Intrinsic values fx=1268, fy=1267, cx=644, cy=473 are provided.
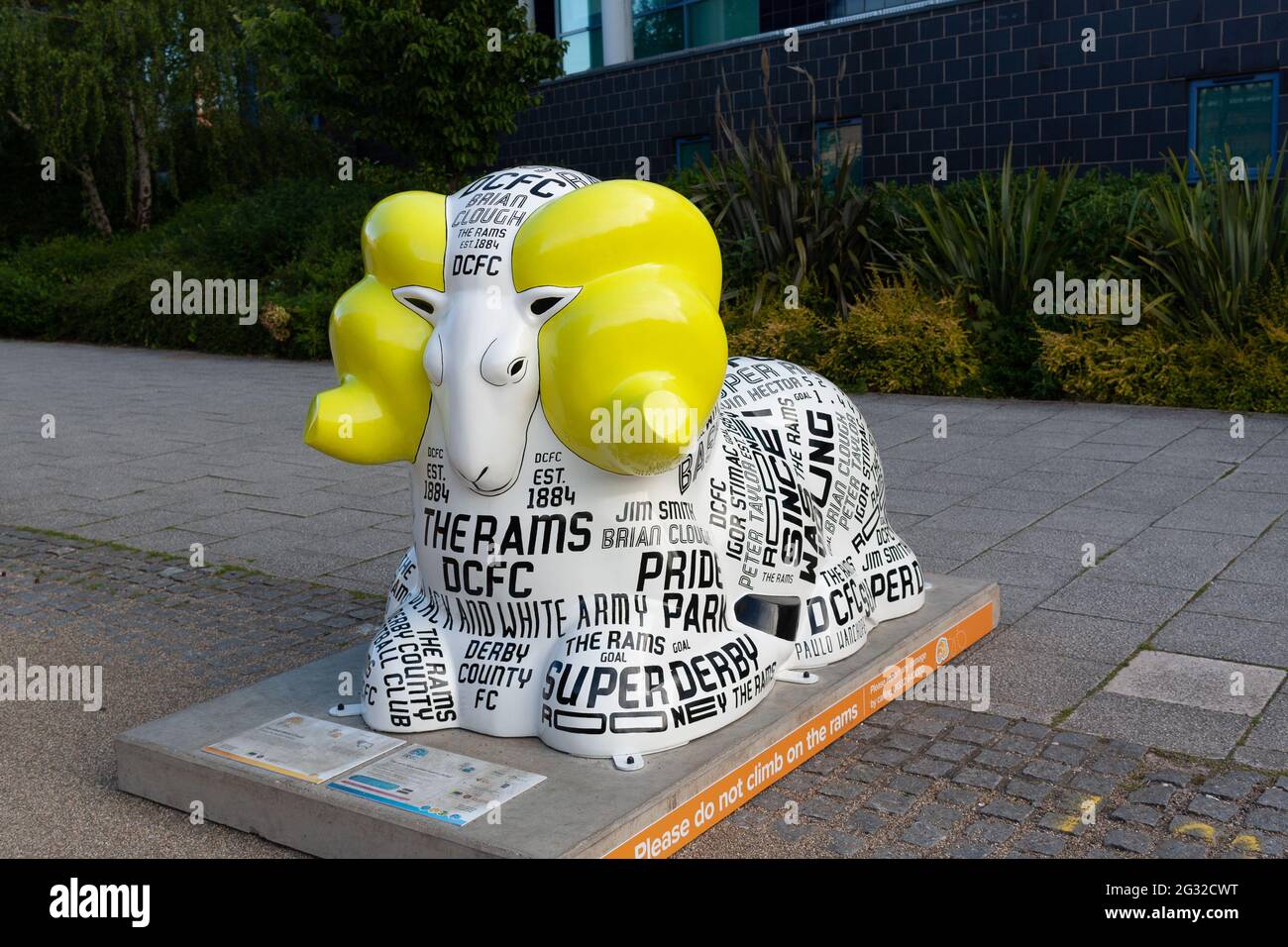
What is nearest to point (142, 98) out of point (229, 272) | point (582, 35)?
point (229, 272)

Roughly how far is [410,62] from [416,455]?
44.0ft

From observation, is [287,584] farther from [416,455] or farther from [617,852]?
[617,852]

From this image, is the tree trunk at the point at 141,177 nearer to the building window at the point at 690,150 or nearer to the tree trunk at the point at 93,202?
the tree trunk at the point at 93,202

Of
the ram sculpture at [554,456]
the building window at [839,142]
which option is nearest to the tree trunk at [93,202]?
the building window at [839,142]

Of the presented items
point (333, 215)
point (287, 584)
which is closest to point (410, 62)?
point (333, 215)

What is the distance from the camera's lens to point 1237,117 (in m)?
14.1

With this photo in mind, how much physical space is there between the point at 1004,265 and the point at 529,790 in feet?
28.9

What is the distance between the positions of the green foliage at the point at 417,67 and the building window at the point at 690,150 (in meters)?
2.63

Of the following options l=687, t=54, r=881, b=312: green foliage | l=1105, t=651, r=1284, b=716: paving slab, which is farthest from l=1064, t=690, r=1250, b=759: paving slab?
l=687, t=54, r=881, b=312: green foliage

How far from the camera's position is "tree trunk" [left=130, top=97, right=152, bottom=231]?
21891 millimetres

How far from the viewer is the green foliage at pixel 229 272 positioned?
1605 centimetres

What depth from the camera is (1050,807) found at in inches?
135

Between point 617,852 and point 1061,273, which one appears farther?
point 1061,273

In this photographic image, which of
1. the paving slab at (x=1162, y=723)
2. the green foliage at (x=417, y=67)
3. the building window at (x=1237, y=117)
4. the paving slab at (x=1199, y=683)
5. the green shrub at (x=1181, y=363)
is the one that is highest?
the green foliage at (x=417, y=67)
